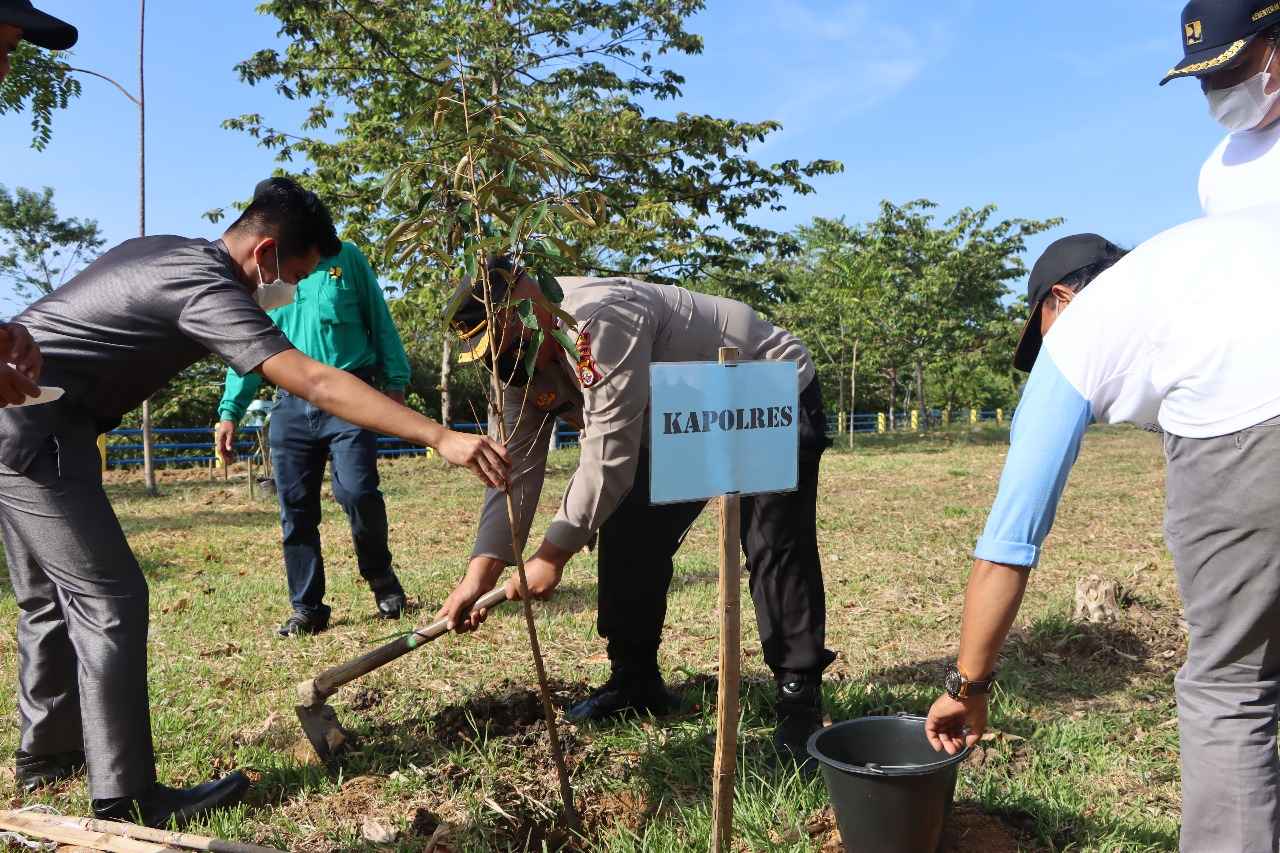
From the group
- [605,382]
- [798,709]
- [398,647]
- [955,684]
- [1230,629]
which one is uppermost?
[605,382]

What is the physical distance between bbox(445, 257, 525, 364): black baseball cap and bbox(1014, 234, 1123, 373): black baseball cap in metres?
1.21

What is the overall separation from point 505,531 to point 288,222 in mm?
1162

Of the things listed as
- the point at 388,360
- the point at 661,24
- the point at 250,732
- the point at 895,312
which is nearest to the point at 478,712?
the point at 250,732

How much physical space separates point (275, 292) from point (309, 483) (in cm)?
190

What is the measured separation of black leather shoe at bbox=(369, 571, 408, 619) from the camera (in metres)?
4.68

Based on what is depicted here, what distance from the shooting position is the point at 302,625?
14.7 feet

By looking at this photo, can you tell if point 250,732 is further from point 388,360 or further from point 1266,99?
point 1266,99

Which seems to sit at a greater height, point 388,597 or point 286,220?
point 286,220

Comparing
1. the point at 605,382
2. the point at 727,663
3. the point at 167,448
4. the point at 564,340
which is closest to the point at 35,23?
the point at 564,340

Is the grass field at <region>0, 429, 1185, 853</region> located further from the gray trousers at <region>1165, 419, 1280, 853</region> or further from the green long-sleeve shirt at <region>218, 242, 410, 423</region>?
the green long-sleeve shirt at <region>218, 242, 410, 423</region>

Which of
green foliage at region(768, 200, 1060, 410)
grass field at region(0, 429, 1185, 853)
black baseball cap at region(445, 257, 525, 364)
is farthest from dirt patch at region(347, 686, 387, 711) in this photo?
green foliage at region(768, 200, 1060, 410)

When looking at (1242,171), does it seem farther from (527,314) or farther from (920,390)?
(920,390)

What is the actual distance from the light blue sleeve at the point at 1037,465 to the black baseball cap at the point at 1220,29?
28.9 inches

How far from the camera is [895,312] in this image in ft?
86.8
